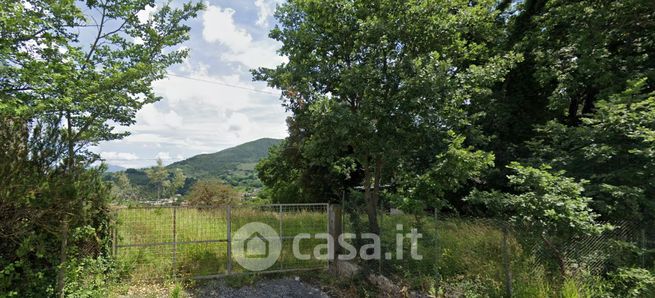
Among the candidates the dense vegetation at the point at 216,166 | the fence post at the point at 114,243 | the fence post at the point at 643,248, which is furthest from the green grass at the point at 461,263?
the dense vegetation at the point at 216,166

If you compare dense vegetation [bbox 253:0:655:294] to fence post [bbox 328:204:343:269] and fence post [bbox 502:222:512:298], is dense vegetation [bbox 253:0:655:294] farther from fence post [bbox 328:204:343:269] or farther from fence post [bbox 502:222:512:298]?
fence post [bbox 328:204:343:269]

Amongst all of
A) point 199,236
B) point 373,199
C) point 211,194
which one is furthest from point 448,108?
point 211,194

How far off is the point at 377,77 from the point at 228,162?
228 ft

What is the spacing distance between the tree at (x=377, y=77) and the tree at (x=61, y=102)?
2.85 metres

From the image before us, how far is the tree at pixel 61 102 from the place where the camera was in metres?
4.10

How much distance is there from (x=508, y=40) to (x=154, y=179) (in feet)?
193

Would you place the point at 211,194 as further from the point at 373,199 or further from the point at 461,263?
the point at 461,263

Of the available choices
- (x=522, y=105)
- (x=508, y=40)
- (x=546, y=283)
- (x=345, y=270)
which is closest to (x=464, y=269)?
(x=546, y=283)

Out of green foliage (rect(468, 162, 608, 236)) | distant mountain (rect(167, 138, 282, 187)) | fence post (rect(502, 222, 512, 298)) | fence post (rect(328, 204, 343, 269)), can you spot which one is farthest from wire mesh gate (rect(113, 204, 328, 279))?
distant mountain (rect(167, 138, 282, 187))

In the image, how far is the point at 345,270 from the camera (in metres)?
7.32

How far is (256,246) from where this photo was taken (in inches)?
310

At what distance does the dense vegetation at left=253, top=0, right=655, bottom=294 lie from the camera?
5.28m

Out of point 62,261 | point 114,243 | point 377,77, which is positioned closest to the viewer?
point 62,261

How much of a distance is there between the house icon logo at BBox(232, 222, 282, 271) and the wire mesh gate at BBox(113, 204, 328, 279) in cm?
9
